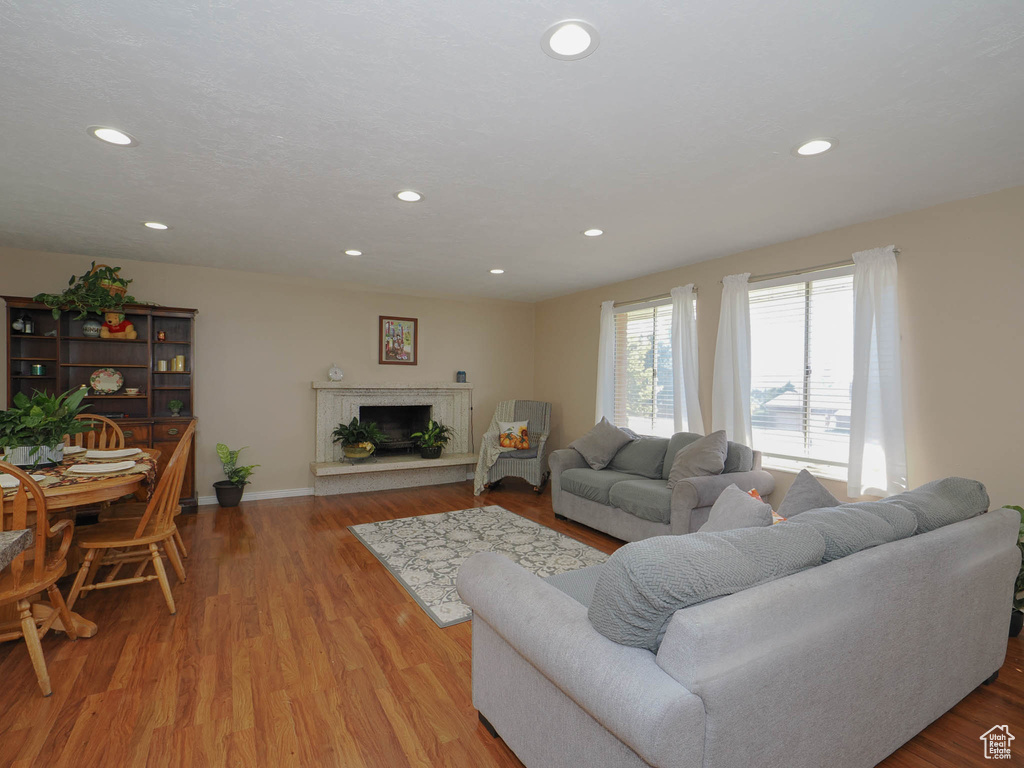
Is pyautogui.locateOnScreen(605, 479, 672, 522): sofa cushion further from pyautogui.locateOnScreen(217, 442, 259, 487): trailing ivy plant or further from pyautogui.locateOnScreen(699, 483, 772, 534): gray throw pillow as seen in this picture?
pyautogui.locateOnScreen(217, 442, 259, 487): trailing ivy plant

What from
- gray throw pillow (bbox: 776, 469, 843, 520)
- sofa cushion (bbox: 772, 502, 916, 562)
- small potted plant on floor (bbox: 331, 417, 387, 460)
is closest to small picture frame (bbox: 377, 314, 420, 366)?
small potted plant on floor (bbox: 331, 417, 387, 460)

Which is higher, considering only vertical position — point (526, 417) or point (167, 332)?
point (167, 332)

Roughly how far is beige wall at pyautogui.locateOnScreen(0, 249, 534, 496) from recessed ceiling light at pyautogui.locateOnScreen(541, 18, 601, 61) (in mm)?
4742

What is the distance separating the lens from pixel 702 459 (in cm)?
391

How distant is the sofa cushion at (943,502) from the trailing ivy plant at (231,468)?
5.37 m

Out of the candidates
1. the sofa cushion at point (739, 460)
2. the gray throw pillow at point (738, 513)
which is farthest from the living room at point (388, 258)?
the gray throw pillow at point (738, 513)

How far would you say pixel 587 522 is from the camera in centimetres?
454

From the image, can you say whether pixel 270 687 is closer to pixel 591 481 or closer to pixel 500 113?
pixel 500 113

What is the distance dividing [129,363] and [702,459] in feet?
17.7

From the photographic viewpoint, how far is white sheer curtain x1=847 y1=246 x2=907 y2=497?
339 cm

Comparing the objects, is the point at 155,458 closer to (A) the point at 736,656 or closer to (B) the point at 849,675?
(A) the point at 736,656

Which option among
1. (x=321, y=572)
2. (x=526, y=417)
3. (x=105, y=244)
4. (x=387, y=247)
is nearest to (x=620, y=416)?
(x=526, y=417)

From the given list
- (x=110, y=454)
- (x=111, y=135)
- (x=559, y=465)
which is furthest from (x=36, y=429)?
(x=559, y=465)

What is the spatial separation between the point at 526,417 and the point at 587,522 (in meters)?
2.13
